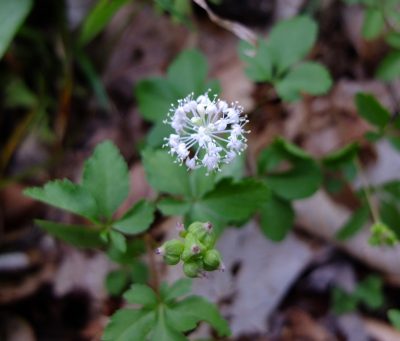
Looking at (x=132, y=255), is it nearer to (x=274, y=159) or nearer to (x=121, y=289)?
(x=121, y=289)

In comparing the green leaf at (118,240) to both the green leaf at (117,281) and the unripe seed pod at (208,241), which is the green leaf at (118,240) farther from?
the green leaf at (117,281)

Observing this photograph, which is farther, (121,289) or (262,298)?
(262,298)

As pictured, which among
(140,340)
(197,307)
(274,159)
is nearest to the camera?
(140,340)

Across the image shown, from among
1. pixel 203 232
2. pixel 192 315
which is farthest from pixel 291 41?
pixel 192 315

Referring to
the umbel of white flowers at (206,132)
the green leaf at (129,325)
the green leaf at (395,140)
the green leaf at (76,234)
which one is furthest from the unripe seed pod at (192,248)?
the green leaf at (395,140)

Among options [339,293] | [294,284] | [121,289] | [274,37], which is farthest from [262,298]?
[274,37]

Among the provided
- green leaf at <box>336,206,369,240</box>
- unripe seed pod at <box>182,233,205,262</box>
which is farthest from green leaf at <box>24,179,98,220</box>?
Answer: green leaf at <box>336,206,369,240</box>

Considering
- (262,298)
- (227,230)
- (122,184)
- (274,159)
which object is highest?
(122,184)

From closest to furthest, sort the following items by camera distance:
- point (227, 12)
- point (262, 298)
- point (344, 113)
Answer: point (262, 298) → point (344, 113) → point (227, 12)
